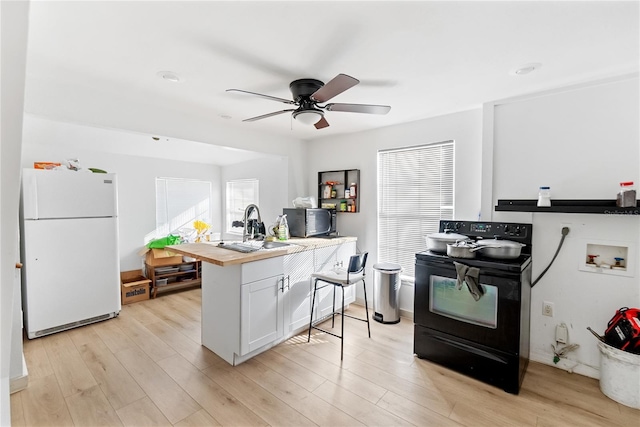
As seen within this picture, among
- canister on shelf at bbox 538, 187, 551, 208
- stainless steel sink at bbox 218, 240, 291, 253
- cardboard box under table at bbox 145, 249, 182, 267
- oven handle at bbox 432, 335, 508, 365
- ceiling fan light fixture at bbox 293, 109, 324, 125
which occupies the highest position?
ceiling fan light fixture at bbox 293, 109, 324, 125

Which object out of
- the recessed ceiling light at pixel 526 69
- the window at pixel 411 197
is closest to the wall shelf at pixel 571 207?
the window at pixel 411 197

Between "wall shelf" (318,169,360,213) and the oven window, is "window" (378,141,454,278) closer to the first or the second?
"wall shelf" (318,169,360,213)

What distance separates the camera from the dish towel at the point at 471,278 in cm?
222

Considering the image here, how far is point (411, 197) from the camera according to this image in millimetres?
3424

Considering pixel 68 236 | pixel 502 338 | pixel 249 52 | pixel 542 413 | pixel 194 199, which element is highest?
pixel 249 52

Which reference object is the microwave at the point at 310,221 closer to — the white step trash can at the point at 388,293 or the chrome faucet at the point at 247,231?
the chrome faucet at the point at 247,231

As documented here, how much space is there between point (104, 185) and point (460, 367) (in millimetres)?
4087

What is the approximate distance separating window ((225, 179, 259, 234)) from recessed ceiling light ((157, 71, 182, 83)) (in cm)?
272

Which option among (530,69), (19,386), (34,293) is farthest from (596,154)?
(34,293)

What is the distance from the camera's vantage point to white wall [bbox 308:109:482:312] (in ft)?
9.70

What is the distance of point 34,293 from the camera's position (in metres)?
2.85

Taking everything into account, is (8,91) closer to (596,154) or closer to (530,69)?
(530,69)

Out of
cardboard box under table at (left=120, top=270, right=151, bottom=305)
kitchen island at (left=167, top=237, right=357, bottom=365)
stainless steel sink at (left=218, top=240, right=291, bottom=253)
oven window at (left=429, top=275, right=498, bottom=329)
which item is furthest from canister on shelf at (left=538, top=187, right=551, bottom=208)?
cardboard box under table at (left=120, top=270, right=151, bottom=305)

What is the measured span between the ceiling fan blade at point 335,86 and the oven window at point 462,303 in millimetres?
1723
